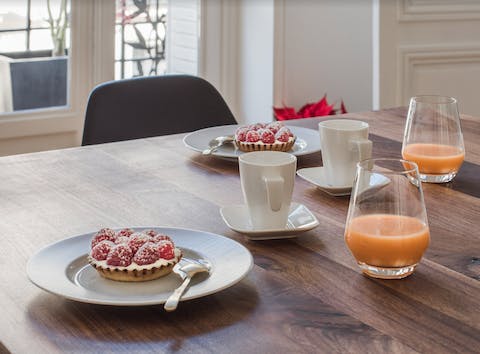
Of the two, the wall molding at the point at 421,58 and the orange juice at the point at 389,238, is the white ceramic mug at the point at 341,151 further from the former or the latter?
the wall molding at the point at 421,58

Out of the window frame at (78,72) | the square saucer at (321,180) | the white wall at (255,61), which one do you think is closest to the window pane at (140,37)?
the window frame at (78,72)

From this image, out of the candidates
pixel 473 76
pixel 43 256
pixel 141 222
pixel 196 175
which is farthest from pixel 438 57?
pixel 43 256

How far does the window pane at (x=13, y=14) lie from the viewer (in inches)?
120

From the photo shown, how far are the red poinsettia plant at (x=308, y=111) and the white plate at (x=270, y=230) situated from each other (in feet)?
6.52

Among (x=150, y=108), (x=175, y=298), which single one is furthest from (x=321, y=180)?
(x=150, y=108)

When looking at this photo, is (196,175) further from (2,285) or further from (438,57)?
(438,57)

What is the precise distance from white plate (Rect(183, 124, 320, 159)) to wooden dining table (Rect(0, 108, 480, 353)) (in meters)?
0.03

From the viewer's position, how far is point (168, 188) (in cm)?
149

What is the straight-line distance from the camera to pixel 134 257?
1.04m

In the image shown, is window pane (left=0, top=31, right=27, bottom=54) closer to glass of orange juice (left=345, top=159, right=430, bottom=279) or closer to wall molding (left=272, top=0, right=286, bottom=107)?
wall molding (left=272, top=0, right=286, bottom=107)

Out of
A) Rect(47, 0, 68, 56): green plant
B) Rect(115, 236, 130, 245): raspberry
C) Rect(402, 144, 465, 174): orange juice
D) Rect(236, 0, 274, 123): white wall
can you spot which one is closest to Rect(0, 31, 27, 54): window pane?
Rect(47, 0, 68, 56): green plant

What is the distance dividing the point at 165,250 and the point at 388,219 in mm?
271

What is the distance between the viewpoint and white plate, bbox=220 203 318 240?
3.99 ft

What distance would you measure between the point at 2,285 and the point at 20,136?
2205 millimetres
